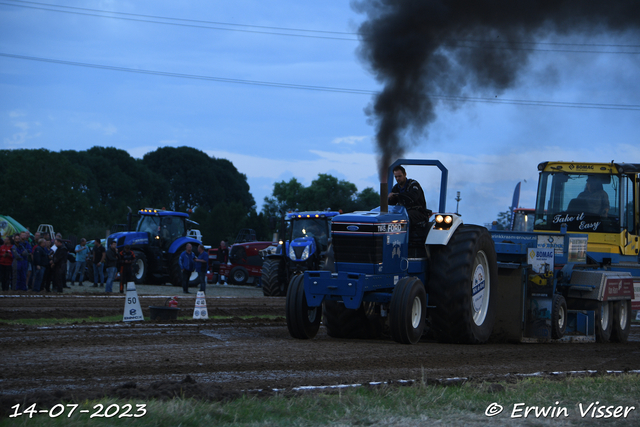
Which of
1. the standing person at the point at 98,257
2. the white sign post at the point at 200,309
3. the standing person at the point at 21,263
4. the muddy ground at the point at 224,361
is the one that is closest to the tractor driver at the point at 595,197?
the muddy ground at the point at 224,361

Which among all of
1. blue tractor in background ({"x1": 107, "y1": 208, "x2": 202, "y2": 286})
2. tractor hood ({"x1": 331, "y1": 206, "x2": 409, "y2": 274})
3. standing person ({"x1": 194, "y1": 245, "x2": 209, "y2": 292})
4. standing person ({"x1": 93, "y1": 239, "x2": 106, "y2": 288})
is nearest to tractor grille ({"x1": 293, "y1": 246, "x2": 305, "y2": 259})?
standing person ({"x1": 194, "y1": 245, "x2": 209, "y2": 292})

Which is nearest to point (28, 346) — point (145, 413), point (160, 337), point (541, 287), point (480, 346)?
point (160, 337)

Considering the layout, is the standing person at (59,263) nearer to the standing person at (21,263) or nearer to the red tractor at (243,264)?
the standing person at (21,263)

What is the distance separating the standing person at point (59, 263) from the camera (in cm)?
2050

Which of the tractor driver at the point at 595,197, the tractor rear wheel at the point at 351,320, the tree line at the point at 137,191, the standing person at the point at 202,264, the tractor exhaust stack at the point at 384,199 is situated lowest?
the tractor rear wheel at the point at 351,320

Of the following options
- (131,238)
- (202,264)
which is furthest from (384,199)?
(131,238)

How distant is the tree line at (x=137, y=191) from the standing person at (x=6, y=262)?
47.1m

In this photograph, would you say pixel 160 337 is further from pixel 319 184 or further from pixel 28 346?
pixel 319 184

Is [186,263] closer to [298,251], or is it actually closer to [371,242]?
[298,251]

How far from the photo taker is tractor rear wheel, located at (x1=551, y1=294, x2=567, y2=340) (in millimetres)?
11430

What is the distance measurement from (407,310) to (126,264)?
14.6 meters

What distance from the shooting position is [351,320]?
10695 mm

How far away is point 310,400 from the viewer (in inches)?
208

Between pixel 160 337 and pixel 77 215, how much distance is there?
63973 mm
